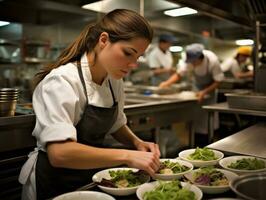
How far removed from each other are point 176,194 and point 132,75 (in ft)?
14.3

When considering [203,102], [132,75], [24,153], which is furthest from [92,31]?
[132,75]

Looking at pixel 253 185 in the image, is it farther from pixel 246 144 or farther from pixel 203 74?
→ pixel 203 74

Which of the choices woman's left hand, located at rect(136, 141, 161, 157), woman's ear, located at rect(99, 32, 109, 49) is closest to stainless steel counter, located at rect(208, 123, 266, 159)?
woman's left hand, located at rect(136, 141, 161, 157)

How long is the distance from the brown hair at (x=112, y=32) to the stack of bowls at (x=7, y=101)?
1.32 feet

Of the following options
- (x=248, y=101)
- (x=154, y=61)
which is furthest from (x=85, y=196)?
(x=154, y=61)

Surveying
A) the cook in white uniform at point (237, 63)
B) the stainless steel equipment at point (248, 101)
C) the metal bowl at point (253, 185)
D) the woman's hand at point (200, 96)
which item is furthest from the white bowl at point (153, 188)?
the cook in white uniform at point (237, 63)

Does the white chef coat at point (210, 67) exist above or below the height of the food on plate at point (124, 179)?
above

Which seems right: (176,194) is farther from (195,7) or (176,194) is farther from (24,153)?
(195,7)

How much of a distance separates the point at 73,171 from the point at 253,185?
767 mm

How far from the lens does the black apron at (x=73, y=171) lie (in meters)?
1.26

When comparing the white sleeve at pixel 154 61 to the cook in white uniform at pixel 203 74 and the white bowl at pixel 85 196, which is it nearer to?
the cook in white uniform at pixel 203 74

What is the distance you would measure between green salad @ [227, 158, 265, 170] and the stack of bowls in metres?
1.21

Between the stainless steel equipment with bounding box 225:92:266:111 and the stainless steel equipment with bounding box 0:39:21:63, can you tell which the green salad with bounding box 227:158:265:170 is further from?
the stainless steel equipment with bounding box 0:39:21:63

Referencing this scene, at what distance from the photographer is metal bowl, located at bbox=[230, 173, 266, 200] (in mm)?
885
